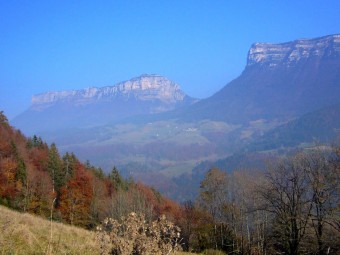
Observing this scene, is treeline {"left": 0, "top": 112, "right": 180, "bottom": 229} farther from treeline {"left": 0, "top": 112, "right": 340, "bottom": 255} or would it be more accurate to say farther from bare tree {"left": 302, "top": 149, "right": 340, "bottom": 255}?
bare tree {"left": 302, "top": 149, "right": 340, "bottom": 255}

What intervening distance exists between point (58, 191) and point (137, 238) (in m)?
51.2

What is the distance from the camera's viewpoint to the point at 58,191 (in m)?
54.2

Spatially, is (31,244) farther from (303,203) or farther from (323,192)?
(323,192)

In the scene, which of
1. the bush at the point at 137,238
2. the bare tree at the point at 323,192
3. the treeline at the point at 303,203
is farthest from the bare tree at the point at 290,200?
the bush at the point at 137,238

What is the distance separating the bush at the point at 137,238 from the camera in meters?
5.81

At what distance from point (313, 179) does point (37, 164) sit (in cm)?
4771

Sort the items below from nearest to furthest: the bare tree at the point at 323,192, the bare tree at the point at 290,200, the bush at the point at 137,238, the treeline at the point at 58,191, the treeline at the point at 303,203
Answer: the bush at the point at 137,238 → the bare tree at the point at 323,192 → the treeline at the point at 303,203 → the bare tree at the point at 290,200 → the treeline at the point at 58,191

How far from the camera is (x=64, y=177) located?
56.7m

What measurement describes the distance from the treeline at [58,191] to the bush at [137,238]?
3712 cm

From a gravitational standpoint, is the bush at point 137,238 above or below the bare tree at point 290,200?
above

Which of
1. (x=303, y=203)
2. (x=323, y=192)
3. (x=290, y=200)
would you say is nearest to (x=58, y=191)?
(x=290, y=200)

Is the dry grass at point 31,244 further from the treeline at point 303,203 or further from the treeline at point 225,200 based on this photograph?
the treeline at point 303,203

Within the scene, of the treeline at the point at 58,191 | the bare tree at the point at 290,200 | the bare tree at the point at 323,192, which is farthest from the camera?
the treeline at the point at 58,191

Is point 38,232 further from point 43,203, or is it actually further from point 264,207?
point 43,203
